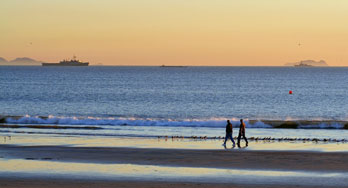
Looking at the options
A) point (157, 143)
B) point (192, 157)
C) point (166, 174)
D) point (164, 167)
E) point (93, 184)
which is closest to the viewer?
point (93, 184)

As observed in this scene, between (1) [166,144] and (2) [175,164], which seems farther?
(1) [166,144]

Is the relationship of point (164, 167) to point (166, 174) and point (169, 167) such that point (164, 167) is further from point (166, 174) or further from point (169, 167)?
point (166, 174)

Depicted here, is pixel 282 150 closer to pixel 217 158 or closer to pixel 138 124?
pixel 217 158

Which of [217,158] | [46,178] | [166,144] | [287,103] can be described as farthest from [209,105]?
[46,178]

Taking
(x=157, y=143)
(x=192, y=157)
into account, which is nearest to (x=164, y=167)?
(x=192, y=157)

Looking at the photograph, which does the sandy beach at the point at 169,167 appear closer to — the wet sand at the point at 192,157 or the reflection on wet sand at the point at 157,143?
the wet sand at the point at 192,157

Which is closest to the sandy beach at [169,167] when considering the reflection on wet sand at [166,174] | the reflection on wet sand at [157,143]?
the reflection on wet sand at [166,174]

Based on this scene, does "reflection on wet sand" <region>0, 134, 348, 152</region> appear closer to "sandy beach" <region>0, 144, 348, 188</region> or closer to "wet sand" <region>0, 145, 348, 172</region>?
"sandy beach" <region>0, 144, 348, 188</region>

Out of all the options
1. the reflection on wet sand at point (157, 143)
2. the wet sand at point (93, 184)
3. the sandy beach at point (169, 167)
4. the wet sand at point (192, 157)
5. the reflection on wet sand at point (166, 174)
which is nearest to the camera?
the wet sand at point (93, 184)

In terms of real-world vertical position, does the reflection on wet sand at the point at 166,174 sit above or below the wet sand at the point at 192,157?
below

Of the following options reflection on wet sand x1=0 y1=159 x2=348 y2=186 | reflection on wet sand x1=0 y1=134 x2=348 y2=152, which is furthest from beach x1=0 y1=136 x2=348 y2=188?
reflection on wet sand x1=0 y1=134 x2=348 y2=152

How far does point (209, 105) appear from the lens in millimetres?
81938

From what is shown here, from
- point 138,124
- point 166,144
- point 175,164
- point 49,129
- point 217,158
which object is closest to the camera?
point 175,164

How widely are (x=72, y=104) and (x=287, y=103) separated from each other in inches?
1241
